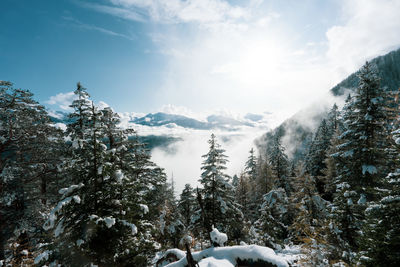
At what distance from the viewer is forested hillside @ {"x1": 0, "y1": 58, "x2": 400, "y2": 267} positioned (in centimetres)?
785

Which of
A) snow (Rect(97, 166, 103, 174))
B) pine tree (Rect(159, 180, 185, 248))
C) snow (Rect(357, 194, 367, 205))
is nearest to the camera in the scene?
snow (Rect(97, 166, 103, 174))

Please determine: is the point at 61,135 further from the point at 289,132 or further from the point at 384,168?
the point at 289,132

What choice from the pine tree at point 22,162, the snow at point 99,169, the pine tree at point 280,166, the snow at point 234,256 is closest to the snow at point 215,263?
the snow at point 234,256

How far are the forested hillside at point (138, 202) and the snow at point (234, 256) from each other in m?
0.04

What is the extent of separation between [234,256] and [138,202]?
20.1 ft

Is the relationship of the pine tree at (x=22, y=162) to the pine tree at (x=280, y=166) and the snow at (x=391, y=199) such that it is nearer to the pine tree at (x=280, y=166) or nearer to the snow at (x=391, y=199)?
the snow at (x=391, y=199)

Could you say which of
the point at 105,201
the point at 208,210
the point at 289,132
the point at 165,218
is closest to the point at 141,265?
the point at 105,201

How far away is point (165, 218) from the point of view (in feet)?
56.8

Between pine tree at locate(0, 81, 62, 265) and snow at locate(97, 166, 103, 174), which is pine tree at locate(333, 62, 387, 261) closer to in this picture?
snow at locate(97, 166, 103, 174)

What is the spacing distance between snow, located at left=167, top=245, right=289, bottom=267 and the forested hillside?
0.04m

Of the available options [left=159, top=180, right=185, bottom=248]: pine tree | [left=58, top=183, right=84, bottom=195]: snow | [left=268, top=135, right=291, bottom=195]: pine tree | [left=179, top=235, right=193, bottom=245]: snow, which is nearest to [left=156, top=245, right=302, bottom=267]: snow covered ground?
[left=179, top=235, right=193, bottom=245]: snow

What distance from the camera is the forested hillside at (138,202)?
7.85m

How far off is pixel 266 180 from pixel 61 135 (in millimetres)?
26691

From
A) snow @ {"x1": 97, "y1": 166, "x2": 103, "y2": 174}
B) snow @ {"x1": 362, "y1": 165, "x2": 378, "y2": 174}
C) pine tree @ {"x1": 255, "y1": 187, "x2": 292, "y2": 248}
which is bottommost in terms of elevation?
pine tree @ {"x1": 255, "y1": 187, "x2": 292, "y2": 248}
